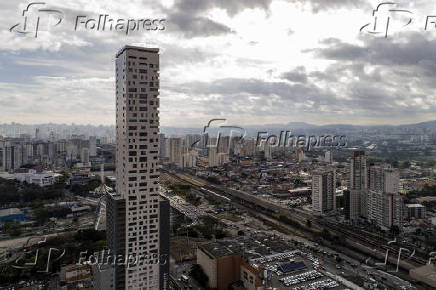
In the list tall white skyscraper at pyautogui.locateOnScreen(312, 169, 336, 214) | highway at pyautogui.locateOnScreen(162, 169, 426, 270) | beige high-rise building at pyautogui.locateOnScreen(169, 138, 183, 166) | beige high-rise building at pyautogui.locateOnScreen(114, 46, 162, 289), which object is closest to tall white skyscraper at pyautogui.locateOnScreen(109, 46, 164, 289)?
beige high-rise building at pyautogui.locateOnScreen(114, 46, 162, 289)

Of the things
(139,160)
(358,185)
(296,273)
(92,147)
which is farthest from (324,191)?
(92,147)

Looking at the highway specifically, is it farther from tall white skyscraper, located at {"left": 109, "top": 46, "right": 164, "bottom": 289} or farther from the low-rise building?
tall white skyscraper, located at {"left": 109, "top": 46, "right": 164, "bottom": 289}

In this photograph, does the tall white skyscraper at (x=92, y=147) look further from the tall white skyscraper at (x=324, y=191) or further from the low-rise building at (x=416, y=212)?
the low-rise building at (x=416, y=212)

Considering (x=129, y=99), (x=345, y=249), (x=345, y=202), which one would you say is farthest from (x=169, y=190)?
(x=129, y=99)

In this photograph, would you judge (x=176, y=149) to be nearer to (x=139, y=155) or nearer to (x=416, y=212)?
(x=416, y=212)

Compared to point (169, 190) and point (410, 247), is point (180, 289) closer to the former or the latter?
point (410, 247)

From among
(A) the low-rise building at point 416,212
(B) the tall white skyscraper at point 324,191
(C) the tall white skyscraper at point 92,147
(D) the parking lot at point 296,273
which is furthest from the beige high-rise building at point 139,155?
(C) the tall white skyscraper at point 92,147
